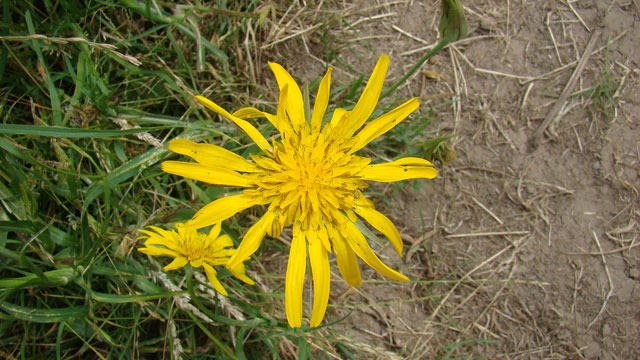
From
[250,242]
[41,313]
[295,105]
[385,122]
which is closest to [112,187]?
[41,313]

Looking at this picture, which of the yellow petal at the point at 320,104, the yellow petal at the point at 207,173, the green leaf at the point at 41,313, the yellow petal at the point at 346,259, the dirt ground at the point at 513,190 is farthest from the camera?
the dirt ground at the point at 513,190

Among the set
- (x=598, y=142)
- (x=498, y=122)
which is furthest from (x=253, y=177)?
(x=598, y=142)

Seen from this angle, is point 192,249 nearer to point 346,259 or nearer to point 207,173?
point 207,173

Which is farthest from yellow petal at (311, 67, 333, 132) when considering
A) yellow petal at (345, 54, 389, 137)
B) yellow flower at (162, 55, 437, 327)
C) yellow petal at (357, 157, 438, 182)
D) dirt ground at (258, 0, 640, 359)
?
dirt ground at (258, 0, 640, 359)

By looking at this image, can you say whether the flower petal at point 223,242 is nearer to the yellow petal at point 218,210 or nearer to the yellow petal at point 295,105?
the yellow petal at point 218,210

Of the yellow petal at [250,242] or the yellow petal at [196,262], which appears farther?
the yellow petal at [196,262]

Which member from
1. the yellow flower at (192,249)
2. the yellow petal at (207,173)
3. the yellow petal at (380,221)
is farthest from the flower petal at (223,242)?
the yellow petal at (380,221)

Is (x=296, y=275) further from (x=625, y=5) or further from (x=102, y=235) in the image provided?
(x=625, y=5)
